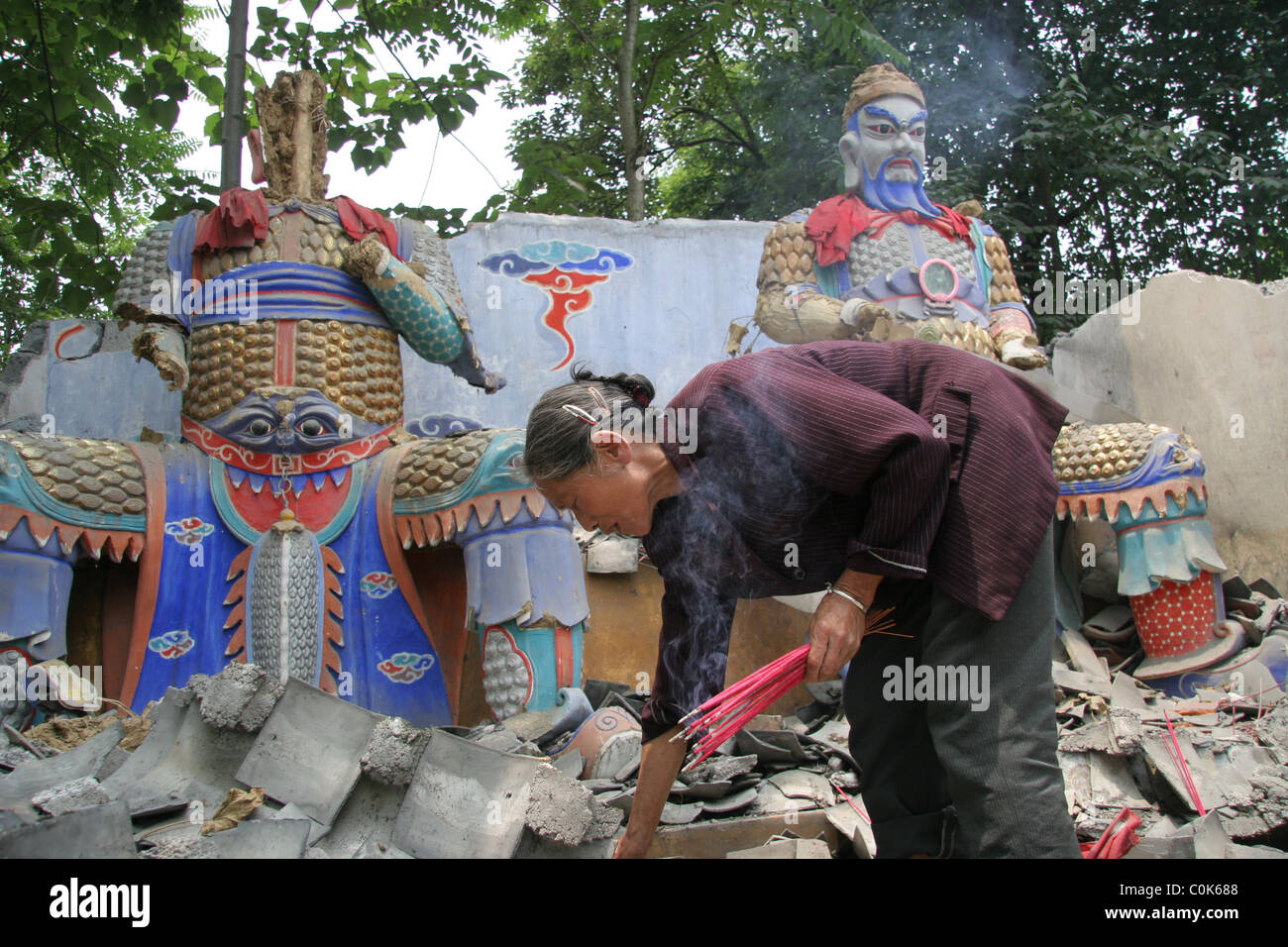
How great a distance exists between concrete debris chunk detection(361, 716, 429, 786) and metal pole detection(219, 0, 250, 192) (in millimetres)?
3496

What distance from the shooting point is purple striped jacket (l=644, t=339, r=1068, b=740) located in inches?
83.4

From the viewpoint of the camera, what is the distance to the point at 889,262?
4.82m

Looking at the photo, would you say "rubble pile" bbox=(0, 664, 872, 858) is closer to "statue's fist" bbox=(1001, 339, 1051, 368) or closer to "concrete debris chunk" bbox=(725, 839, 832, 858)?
"concrete debris chunk" bbox=(725, 839, 832, 858)

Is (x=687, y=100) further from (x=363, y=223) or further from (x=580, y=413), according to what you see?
(x=580, y=413)

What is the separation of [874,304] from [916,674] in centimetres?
233

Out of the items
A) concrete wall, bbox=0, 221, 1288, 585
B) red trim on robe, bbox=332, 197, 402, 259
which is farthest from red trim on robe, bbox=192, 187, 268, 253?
concrete wall, bbox=0, 221, 1288, 585

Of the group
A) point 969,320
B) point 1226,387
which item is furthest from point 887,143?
point 1226,387

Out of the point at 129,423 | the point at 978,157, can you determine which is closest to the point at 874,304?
the point at 129,423

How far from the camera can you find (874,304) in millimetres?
4504

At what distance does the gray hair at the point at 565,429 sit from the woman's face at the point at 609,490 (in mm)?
21

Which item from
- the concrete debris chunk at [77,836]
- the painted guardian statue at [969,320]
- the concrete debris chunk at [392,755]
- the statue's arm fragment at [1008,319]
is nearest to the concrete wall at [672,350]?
the painted guardian statue at [969,320]

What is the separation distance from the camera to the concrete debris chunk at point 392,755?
2.77 metres

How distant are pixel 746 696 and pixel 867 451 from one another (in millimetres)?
Answer: 629

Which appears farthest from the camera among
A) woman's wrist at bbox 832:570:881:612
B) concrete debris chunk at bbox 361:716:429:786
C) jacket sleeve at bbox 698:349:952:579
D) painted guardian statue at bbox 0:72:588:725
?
painted guardian statue at bbox 0:72:588:725
